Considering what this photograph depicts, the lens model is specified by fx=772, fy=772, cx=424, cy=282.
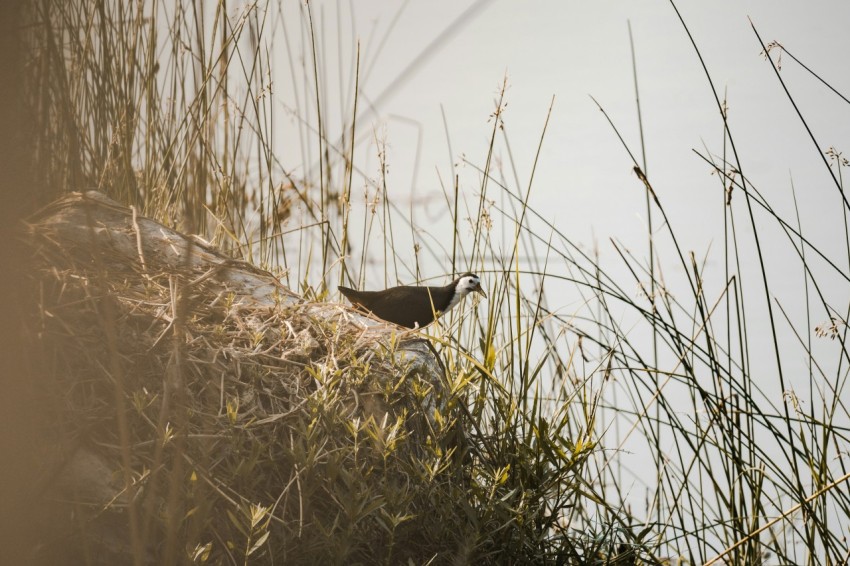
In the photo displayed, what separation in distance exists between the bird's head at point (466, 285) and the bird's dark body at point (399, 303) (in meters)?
0.12

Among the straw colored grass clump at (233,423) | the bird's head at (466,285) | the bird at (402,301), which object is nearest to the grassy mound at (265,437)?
the straw colored grass clump at (233,423)

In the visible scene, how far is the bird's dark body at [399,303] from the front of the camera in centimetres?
266

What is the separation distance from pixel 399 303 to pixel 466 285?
319 millimetres

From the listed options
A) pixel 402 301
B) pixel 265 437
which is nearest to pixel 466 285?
pixel 402 301

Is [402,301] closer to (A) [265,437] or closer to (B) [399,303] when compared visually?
(B) [399,303]

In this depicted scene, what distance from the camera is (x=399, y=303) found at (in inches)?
107

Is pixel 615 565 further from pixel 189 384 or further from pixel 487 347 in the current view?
pixel 189 384

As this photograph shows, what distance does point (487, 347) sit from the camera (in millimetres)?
2051

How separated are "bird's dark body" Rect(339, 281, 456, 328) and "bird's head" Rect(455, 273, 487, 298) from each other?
4.8 inches

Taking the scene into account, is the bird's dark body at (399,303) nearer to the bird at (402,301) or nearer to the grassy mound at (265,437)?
the bird at (402,301)

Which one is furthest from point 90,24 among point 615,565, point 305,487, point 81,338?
point 615,565

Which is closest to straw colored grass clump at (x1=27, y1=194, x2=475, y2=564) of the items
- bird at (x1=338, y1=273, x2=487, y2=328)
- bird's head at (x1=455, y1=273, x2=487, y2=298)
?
bird at (x1=338, y1=273, x2=487, y2=328)

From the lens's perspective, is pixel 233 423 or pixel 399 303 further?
pixel 399 303

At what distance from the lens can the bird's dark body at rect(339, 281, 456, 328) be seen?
266 cm
